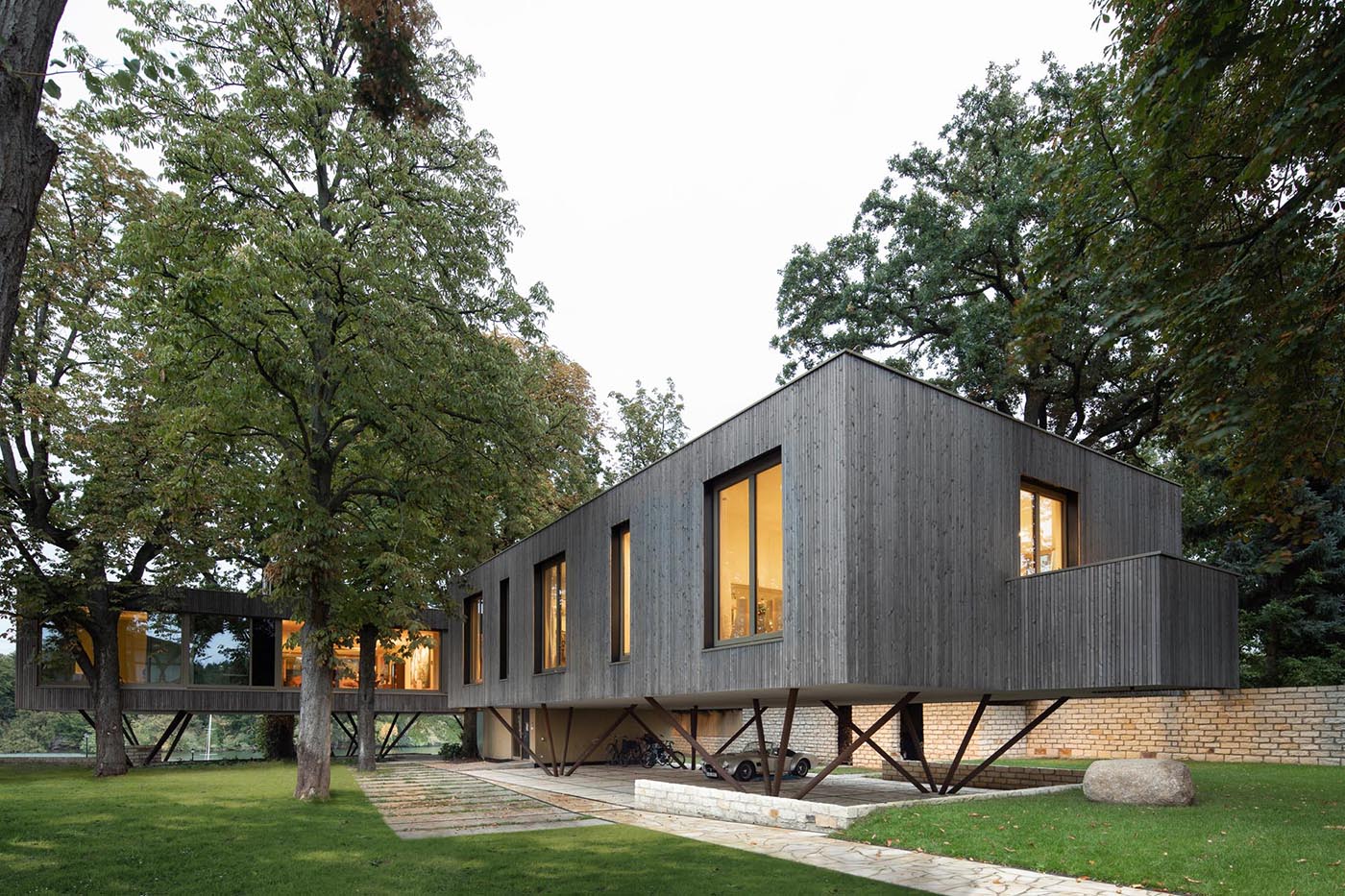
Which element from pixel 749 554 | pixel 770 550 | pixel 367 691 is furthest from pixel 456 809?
pixel 367 691

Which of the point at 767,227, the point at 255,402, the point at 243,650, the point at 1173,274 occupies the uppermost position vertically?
the point at 767,227

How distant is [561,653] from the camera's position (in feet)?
55.1

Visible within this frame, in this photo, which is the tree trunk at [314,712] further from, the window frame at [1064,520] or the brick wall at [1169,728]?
the brick wall at [1169,728]

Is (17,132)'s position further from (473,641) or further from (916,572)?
(473,641)

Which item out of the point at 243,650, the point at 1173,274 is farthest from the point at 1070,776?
the point at 243,650

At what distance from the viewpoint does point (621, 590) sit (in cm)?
1448

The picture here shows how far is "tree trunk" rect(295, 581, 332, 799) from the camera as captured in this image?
13.2 m

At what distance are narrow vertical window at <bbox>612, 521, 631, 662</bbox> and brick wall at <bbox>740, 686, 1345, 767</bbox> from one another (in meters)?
10.6

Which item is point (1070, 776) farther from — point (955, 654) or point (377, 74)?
point (377, 74)

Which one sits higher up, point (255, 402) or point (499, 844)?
point (255, 402)

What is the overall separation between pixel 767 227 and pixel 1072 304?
7850 cm

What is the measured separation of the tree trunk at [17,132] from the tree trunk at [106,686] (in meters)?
20.5

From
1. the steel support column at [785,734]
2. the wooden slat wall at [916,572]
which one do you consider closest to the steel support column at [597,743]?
the wooden slat wall at [916,572]

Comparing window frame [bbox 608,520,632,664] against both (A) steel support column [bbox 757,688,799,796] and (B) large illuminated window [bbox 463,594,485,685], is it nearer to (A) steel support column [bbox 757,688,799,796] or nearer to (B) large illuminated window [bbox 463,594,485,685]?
(A) steel support column [bbox 757,688,799,796]
